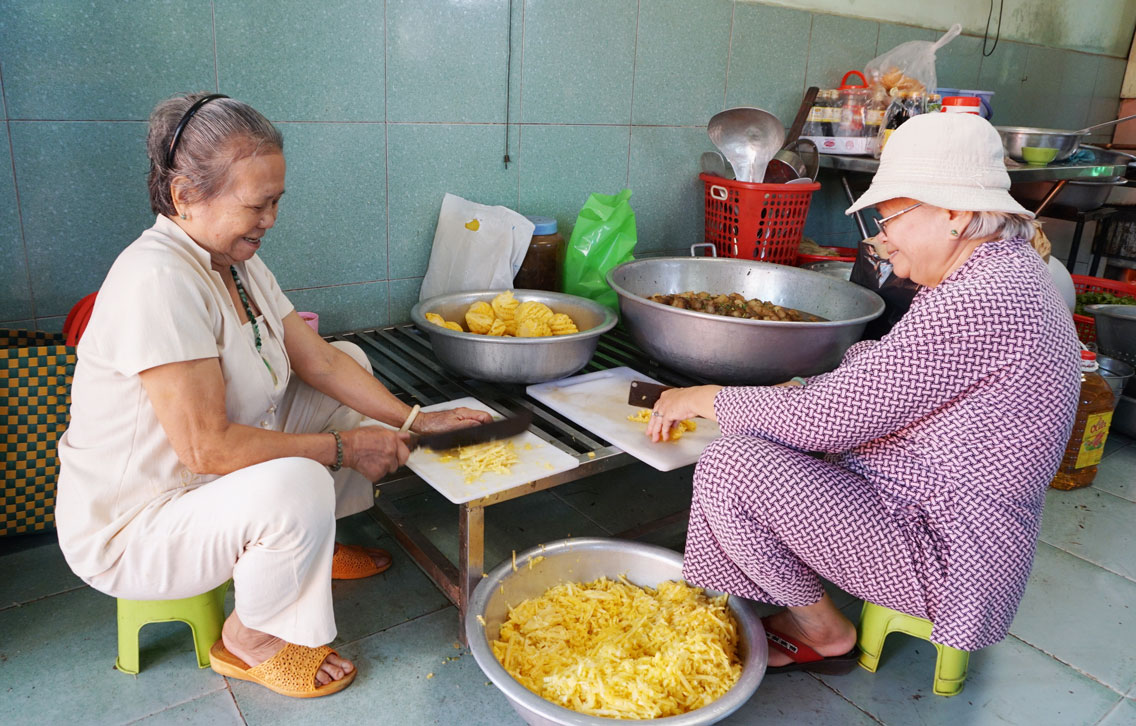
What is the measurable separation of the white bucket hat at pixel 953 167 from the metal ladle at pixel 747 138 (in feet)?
5.49

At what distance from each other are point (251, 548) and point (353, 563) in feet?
2.36

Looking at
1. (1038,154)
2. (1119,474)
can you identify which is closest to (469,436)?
(1119,474)

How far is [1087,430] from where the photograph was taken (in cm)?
310

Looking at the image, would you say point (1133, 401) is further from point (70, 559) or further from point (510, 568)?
point (70, 559)

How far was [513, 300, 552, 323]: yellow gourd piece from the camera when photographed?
2.54m

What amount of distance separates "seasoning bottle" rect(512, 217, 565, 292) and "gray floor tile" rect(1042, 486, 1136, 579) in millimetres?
2019

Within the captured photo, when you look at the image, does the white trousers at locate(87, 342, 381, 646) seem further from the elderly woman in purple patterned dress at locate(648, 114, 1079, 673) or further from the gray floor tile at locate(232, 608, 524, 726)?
the elderly woman in purple patterned dress at locate(648, 114, 1079, 673)

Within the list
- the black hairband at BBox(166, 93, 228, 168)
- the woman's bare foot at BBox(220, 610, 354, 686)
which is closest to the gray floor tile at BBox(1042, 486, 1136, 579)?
the woman's bare foot at BBox(220, 610, 354, 686)

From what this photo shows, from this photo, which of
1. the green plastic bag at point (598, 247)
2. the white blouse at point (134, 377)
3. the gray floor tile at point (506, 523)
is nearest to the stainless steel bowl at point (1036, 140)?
the green plastic bag at point (598, 247)

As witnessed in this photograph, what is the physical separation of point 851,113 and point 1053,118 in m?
2.68

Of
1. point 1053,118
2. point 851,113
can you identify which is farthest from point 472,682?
point 1053,118

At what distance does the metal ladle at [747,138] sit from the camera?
338 centimetres

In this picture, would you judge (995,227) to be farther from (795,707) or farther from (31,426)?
(31,426)

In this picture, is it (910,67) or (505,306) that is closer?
(505,306)
